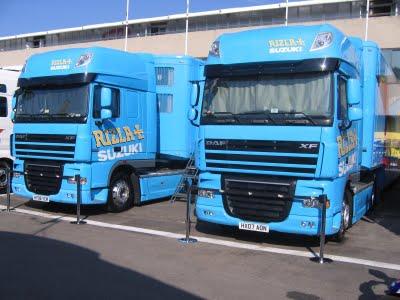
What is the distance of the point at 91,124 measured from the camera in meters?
11.1

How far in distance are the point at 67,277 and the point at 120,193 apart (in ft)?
18.9

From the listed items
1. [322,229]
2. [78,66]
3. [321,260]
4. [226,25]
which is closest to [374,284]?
[321,260]

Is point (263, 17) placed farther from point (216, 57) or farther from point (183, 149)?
point (216, 57)

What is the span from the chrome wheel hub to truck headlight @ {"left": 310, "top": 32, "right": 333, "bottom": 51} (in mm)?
5824

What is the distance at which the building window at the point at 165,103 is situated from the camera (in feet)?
44.7

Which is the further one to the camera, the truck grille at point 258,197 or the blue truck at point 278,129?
the truck grille at point 258,197

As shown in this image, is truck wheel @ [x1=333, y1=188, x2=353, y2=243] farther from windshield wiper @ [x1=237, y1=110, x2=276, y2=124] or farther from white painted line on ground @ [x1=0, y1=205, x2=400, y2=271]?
windshield wiper @ [x1=237, y1=110, x2=276, y2=124]

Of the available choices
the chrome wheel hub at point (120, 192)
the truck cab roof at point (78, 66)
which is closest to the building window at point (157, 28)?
the truck cab roof at point (78, 66)

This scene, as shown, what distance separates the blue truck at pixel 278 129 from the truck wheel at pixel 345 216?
0.04 metres

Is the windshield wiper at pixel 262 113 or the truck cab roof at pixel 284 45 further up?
the truck cab roof at pixel 284 45

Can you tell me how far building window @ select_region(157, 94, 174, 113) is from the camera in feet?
44.7

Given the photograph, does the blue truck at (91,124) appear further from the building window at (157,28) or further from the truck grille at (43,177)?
the building window at (157,28)

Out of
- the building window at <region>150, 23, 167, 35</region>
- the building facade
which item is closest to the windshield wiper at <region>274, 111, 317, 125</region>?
the building facade

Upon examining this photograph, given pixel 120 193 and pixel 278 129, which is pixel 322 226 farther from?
pixel 120 193
